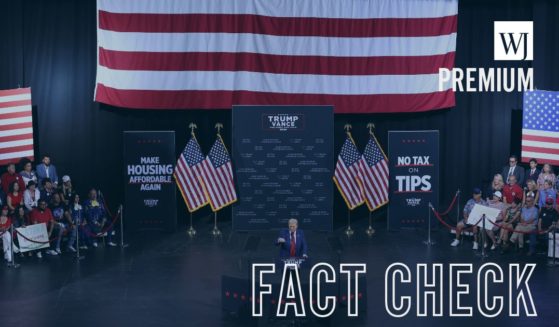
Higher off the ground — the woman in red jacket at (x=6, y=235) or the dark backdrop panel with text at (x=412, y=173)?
the dark backdrop panel with text at (x=412, y=173)

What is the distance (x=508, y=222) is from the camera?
18.6 meters

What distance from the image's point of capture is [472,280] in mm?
16172

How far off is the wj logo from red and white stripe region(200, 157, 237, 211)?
23.0 ft

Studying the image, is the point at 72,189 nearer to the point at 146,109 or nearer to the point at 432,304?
the point at 146,109

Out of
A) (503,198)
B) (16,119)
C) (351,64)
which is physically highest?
(351,64)

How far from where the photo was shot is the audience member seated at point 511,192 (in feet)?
64.5

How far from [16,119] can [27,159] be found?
2.95 feet

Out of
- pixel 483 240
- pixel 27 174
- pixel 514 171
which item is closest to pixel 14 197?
pixel 27 174

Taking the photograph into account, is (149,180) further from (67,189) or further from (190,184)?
(67,189)

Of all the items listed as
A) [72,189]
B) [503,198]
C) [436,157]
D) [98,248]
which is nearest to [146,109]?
[72,189]

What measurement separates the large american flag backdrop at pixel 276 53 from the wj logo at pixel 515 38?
123 cm

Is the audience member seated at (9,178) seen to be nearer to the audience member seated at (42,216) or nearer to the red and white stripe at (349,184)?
the audience member seated at (42,216)

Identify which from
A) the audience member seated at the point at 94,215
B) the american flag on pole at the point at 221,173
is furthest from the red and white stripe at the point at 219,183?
the audience member seated at the point at 94,215

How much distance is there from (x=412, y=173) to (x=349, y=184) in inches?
55.9
